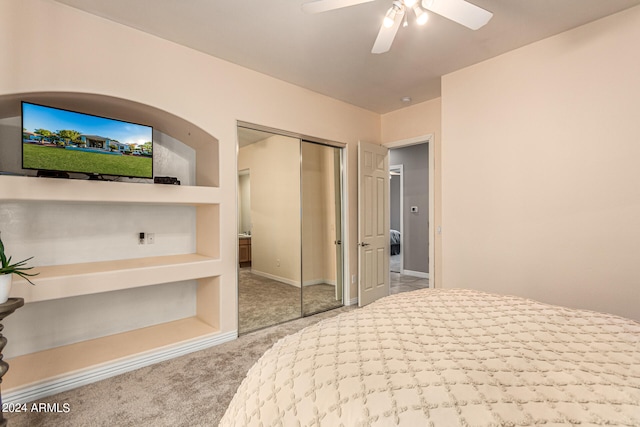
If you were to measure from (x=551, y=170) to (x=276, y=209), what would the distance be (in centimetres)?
284

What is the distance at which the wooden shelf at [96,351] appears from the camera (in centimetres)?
209

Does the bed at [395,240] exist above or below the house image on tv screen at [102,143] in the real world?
below

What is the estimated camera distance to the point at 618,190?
7.28ft

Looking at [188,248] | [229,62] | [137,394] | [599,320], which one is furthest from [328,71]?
[137,394]

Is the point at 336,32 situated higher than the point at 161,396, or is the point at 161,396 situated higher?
the point at 336,32

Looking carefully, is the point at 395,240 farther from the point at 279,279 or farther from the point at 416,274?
the point at 279,279

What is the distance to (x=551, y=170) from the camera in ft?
8.29

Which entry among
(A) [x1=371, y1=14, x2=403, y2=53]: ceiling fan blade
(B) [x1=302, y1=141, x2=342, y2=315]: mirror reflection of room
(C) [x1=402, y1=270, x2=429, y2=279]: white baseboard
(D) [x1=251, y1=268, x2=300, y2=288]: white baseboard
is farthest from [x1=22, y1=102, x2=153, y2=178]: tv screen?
(C) [x1=402, y1=270, x2=429, y2=279]: white baseboard

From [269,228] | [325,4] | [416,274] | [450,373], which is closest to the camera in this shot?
[450,373]

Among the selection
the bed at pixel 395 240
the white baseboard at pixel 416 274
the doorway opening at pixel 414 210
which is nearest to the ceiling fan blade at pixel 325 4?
the doorway opening at pixel 414 210

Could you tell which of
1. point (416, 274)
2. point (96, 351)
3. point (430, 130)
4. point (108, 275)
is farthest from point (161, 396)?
point (416, 274)

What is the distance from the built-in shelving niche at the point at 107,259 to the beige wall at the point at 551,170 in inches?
99.0

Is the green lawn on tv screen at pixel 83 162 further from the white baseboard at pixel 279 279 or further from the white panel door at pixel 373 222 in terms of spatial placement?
the white panel door at pixel 373 222

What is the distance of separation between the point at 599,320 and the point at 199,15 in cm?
307
